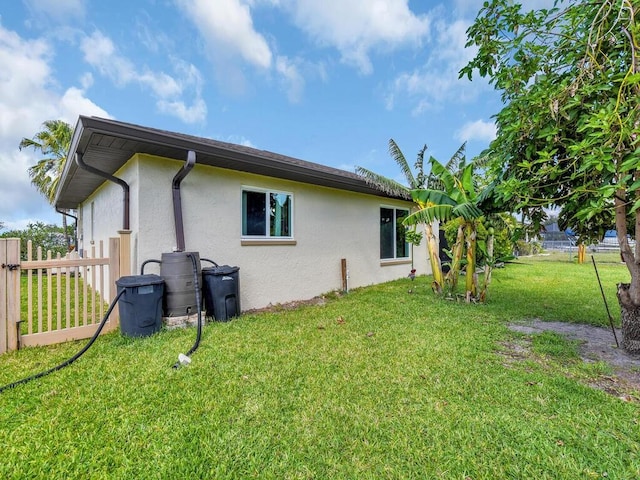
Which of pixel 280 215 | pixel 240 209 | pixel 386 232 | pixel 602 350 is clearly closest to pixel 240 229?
pixel 240 209

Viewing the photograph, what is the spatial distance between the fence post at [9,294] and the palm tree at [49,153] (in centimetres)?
1583

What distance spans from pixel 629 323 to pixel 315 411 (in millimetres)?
4253

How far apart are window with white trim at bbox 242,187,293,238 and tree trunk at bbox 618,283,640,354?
5734mm

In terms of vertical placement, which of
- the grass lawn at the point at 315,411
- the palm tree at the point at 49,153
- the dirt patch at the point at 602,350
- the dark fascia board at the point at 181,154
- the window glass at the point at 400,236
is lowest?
the dirt patch at the point at 602,350

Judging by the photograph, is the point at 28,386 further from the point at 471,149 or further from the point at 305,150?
the point at 305,150

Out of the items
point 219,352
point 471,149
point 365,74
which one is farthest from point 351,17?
point 219,352

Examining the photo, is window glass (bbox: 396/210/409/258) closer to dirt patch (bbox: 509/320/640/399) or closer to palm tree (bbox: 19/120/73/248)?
dirt patch (bbox: 509/320/640/399)

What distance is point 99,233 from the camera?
28.1 ft

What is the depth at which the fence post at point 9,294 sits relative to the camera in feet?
12.5

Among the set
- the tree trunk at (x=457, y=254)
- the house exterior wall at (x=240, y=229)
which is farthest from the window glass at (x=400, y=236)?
the tree trunk at (x=457, y=254)

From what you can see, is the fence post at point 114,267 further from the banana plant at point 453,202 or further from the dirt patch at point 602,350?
the dirt patch at point 602,350

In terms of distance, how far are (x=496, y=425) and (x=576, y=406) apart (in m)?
0.91

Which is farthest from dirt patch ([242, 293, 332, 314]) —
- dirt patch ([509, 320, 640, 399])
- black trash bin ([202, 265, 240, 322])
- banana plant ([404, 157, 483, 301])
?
dirt patch ([509, 320, 640, 399])

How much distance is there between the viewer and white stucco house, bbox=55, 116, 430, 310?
499cm
